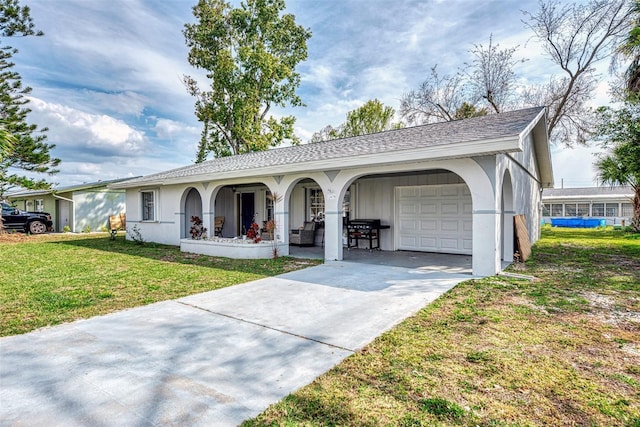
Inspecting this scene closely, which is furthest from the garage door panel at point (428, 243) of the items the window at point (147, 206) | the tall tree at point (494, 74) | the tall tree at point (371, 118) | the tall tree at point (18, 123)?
the tall tree at point (371, 118)

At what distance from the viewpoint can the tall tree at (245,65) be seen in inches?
917

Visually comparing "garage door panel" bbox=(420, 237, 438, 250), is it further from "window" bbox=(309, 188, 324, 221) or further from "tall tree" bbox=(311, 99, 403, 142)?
"tall tree" bbox=(311, 99, 403, 142)

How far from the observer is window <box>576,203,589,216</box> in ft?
94.4

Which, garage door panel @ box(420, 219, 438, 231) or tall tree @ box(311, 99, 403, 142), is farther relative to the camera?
tall tree @ box(311, 99, 403, 142)

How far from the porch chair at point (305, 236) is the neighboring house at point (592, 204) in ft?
87.5

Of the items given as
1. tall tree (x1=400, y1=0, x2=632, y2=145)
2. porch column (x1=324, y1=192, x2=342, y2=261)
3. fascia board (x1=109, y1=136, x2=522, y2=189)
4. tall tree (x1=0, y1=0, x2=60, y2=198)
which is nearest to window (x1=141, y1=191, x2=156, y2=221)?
fascia board (x1=109, y1=136, x2=522, y2=189)

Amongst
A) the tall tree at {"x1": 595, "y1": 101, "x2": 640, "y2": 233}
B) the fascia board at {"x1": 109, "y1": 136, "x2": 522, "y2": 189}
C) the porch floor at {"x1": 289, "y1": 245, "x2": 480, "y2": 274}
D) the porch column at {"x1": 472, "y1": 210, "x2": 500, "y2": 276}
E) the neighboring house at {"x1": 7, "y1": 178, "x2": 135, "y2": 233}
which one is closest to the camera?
the fascia board at {"x1": 109, "y1": 136, "x2": 522, "y2": 189}

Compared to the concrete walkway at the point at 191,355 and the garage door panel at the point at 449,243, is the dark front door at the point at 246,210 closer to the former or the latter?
the garage door panel at the point at 449,243

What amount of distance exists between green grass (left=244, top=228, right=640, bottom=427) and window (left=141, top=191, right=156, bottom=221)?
514 inches

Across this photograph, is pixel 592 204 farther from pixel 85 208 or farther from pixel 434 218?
pixel 85 208

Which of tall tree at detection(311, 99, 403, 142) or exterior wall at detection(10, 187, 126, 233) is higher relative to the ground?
tall tree at detection(311, 99, 403, 142)

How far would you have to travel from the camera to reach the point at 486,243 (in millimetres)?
6598

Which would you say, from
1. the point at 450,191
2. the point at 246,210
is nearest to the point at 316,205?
the point at 246,210

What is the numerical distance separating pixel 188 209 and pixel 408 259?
9217 mm
